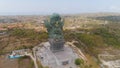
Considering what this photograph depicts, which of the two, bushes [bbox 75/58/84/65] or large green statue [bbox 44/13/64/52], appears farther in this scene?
large green statue [bbox 44/13/64/52]

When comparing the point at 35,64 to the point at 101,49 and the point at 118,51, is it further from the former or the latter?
the point at 118,51

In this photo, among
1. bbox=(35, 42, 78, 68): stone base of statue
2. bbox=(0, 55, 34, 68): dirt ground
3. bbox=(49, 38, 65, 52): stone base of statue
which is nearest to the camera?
bbox=(35, 42, 78, 68): stone base of statue

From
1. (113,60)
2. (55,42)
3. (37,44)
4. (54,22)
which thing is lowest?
(113,60)

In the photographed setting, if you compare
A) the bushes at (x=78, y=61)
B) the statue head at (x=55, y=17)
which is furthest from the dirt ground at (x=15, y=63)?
the statue head at (x=55, y=17)

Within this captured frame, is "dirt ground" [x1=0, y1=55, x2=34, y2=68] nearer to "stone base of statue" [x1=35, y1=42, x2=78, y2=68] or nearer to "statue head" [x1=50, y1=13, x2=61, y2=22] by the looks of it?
"stone base of statue" [x1=35, y1=42, x2=78, y2=68]

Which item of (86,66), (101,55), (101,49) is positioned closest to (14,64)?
(86,66)

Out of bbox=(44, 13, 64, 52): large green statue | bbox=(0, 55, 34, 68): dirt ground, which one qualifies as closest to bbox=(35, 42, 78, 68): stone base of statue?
bbox=(44, 13, 64, 52): large green statue

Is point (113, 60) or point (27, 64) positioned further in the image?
point (113, 60)

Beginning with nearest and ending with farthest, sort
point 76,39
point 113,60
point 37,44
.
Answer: point 113,60 < point 37,44 < point 76,39

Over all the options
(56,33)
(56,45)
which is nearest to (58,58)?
(56,45)

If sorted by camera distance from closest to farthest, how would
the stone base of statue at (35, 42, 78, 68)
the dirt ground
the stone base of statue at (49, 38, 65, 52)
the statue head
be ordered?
1. the stone base of statue at (35, 42, 78, 68)
2. the dirt ground
3. the stone base of statue at (49, 38, 65, 52)
4. the statue head

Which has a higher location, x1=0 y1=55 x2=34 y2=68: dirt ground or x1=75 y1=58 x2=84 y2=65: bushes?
x1=75 y1=58 x2=84 y2=65: bushes
